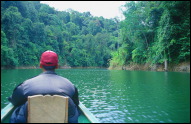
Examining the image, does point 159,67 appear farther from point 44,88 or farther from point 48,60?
point 44,88

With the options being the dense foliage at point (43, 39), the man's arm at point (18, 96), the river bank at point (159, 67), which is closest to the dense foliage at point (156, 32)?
the river bank at point (159, 67)

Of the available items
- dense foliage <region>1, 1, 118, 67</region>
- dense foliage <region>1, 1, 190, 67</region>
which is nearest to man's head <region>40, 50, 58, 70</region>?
dense foliage <region>1, 1, 190, 67</region>

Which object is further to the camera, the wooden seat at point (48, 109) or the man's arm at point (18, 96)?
the man's arm at point (18, 96)

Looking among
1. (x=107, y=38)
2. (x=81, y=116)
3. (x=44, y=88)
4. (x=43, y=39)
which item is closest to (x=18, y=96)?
(x=44, y=88)

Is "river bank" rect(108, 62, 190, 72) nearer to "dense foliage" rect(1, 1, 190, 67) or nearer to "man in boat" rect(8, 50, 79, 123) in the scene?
"dense foliage" rect(1, 1, 190, 67)

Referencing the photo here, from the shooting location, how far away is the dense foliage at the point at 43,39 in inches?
1559

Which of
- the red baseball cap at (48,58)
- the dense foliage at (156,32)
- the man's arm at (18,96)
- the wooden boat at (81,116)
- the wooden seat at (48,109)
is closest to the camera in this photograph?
the wooden seat at (48,109)

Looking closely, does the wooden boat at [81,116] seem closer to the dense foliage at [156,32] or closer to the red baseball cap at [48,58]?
the red baseball cap at [48,58]

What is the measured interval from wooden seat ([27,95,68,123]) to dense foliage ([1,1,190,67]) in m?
22.0

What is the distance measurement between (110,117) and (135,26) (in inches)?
1097

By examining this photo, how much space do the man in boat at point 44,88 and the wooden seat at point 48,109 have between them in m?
0.08

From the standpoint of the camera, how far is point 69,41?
68.5m

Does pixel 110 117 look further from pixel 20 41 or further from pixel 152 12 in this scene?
pixel 20 41

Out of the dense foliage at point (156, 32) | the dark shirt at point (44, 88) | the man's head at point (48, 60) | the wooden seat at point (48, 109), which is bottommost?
the wooden seat at point (48, 109)
